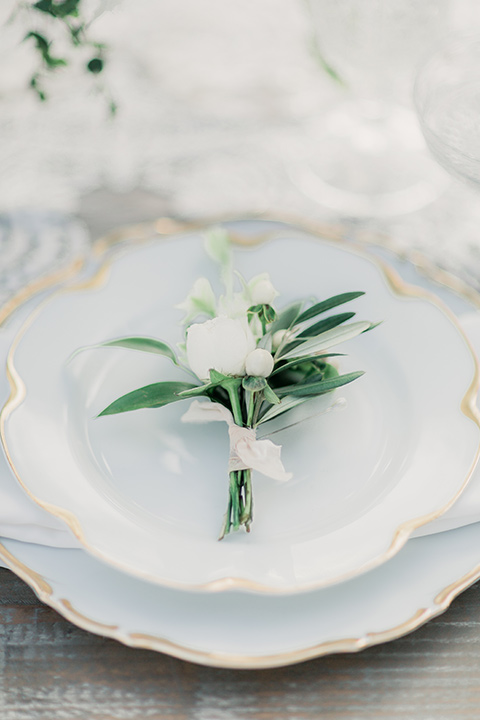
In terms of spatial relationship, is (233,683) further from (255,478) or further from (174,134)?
(174,134)

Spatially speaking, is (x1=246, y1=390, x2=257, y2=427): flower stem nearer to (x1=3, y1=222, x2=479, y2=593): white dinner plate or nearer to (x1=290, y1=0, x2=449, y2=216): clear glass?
(x1=3, y1=222, x2=479, y2=593): white dinner plate

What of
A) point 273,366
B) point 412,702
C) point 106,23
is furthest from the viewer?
point 106,23

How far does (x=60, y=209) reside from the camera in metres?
0.74

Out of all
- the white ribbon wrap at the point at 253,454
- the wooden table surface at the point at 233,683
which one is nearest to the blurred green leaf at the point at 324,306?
the white ribbon wrap at the point at 253,454

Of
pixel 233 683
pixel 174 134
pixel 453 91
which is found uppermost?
pixel 453 91

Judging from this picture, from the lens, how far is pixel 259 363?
47 cm

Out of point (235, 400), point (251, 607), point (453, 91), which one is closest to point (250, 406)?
point (235, 400)

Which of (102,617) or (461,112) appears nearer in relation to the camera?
(102,617)

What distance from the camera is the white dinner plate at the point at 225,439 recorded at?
41 centimetres

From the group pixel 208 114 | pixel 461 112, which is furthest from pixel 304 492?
pixel 208 114

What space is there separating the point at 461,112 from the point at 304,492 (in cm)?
42

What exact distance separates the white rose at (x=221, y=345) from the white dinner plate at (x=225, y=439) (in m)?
0.05

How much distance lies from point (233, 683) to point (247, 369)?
0.60 ft

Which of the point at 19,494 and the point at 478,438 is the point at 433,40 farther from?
the point at 19,494
